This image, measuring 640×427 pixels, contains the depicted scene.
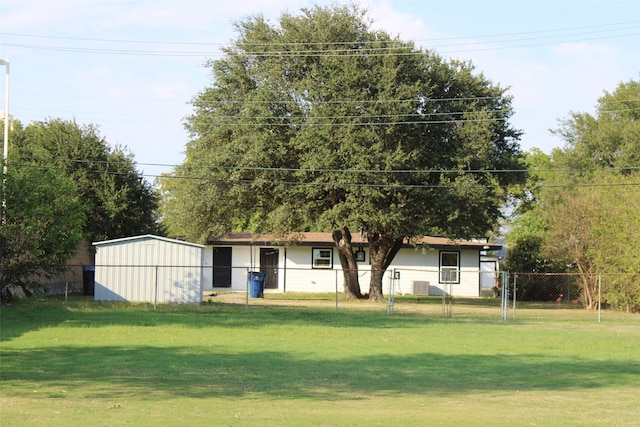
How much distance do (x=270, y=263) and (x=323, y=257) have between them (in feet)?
10.3

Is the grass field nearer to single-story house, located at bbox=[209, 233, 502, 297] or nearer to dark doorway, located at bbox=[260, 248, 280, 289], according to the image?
single-story house, located at bbox=[209, 233, 502, 297]

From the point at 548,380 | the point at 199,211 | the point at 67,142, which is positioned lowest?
the point at 548,380

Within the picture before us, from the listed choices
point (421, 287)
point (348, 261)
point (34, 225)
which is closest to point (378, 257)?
point (348, 261)

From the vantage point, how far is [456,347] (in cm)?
1923

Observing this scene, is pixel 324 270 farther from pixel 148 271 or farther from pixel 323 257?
pixel 148 271

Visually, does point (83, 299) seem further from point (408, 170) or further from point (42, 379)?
point (42, 379)

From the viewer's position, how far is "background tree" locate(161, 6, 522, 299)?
33500 millimetres

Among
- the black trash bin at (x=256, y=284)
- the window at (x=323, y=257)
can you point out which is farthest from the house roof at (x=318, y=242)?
the black trash bin at (x=256, y=284)

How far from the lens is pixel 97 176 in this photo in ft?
137

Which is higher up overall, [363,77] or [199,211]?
[363,77]

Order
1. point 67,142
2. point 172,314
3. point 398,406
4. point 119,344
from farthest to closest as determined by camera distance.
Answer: point 67,142, point 172,314, point 119,344, point 398,406

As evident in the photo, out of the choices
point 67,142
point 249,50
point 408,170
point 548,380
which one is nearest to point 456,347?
point 548,380

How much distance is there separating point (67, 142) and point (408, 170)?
19438 mm

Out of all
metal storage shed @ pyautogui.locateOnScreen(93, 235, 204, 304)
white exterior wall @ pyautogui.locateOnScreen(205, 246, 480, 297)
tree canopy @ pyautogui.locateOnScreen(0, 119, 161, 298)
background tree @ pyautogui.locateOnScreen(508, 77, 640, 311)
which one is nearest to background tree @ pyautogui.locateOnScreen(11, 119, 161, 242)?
tree canopy @ pyautogui.locateOnScreen(0, 119, 161, 298)
